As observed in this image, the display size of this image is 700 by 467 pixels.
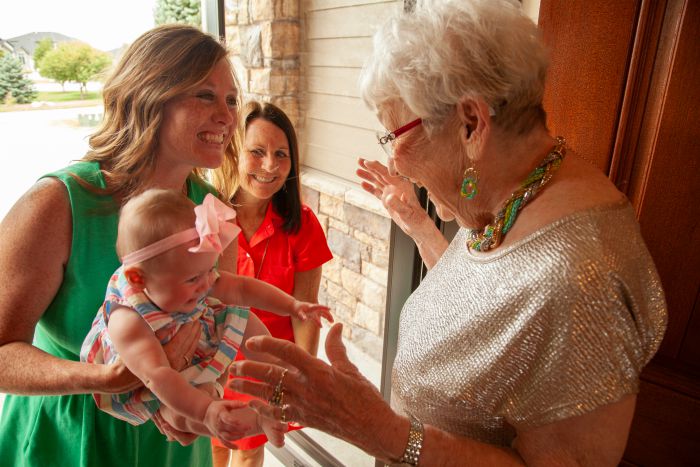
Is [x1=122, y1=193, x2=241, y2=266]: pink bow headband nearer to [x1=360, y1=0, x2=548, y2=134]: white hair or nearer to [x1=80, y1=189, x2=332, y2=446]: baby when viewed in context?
[x1=80, y1=189, x2=332, y2=446]: baby

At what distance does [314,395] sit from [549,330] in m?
0.45

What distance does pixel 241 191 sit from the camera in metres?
1.89

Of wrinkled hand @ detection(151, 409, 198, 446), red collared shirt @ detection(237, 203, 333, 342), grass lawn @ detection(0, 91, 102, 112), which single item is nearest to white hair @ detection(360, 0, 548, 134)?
wrinkled hand @ detection(151, 409, 198, 446)

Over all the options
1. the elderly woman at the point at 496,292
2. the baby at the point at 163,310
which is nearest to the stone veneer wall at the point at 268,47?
the elderly woman at the point at 496,292

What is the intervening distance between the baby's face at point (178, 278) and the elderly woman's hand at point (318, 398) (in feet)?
0.69

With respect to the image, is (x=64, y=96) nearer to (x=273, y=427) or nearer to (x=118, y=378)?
(x=118, y=378)

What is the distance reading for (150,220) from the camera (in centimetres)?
93

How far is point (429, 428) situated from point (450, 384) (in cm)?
10

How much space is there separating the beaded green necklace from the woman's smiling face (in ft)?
3.43

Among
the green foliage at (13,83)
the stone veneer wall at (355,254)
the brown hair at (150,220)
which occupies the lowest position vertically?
the stone veneer wall at (355,254)

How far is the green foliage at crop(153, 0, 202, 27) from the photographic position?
1991mm

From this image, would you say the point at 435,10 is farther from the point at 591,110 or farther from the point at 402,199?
the point at 402,199

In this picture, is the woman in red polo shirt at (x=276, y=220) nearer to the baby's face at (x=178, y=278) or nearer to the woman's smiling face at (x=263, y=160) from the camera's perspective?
the woman's smiling face at (x=263, y=160)

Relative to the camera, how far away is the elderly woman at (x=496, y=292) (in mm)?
776
